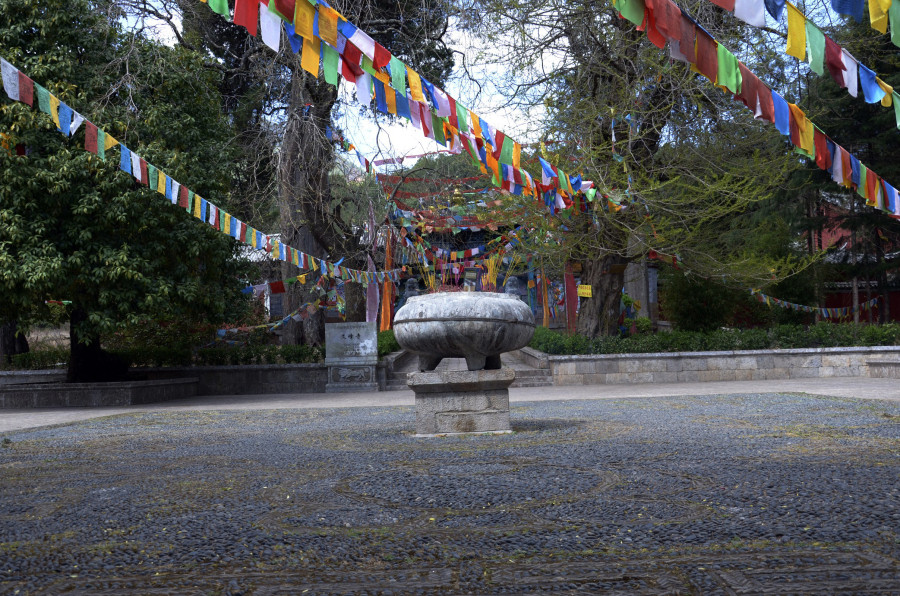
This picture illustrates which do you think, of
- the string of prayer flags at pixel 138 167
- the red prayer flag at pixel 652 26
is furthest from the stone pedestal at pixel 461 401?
the string of prayer flags at pixel 138 167

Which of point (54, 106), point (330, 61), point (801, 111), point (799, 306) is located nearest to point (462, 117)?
point (330, 61)

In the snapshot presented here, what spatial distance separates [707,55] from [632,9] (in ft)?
2.98

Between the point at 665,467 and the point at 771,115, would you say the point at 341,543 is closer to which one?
the point at 665,467

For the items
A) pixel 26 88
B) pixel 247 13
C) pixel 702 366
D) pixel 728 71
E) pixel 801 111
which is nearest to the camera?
pixel 247 13

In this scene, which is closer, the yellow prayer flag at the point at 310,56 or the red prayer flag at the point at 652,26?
the red prayer flag at the point at 652,26

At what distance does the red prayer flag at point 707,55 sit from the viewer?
4.71 meters

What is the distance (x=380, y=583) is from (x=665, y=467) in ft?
8.61

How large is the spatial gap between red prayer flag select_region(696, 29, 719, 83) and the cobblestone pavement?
250 cm

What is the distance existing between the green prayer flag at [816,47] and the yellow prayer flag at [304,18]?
311cm

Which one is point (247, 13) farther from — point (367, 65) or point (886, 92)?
point (886, 92)

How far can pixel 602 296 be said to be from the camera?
56.0 ft

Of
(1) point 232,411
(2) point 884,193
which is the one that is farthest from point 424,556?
(1) point 232,411

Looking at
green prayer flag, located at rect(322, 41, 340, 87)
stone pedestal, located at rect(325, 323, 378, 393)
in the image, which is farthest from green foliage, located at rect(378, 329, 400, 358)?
green prayer flag, located at rect(322, 41, 340, 87)

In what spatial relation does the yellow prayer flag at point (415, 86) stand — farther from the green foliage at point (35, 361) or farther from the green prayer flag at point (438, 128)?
the green foliage at point (35, 361)
